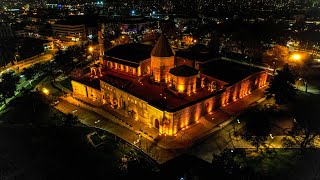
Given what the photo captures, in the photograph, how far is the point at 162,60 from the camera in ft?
142

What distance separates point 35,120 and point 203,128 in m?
27.6

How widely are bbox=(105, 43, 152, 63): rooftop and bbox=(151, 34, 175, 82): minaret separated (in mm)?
3915

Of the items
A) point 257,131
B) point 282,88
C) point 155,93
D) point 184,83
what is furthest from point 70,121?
point 282,88

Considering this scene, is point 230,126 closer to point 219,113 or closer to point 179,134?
point 219,113

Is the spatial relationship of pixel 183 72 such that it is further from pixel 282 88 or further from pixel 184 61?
pixel 282 88

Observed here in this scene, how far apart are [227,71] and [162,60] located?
11902 millimetres

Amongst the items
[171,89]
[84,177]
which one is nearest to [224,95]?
[171,89]

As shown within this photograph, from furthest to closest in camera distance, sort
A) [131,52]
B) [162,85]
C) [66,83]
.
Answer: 1. [66,83]
2. [131,52]
3. [162,85]

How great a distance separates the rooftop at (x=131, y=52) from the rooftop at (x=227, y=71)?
37.3ft

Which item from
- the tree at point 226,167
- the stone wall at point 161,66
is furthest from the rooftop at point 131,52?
the tree at point 226,167

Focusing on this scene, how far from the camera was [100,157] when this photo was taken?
3191 centimetres

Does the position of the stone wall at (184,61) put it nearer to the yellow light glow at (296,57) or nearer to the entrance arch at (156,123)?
the entrance arch at (156,123)

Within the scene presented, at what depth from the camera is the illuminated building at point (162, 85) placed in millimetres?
36844

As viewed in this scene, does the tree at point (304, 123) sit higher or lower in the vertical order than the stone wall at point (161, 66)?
lower
